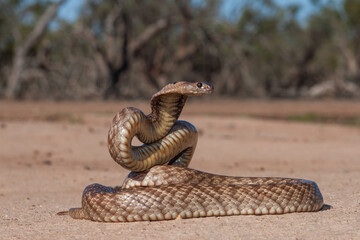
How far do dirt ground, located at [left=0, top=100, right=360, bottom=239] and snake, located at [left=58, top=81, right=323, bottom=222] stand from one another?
0.08m

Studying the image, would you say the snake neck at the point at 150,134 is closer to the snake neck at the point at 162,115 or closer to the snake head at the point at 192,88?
the snake neck at the point at 162,115

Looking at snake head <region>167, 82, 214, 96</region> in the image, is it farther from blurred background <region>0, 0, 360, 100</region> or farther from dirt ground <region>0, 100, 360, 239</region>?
blurred background <region>0, 0, 360, 100</region>

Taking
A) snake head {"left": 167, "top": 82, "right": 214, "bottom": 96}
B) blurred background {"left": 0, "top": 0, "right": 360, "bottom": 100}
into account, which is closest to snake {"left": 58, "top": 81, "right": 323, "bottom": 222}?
snake head {"left": 167, "top": 82, "right": 214, "bottom": 96}

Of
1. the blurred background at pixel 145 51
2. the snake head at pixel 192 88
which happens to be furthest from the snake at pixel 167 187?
the blurred background at pixel 145 51

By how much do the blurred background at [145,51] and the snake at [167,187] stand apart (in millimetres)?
19007

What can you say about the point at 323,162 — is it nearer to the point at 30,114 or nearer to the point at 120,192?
the point at 120,192

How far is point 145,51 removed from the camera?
30.2 metres

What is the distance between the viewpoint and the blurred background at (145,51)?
23719mm

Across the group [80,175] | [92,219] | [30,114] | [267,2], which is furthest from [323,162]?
[267,2]

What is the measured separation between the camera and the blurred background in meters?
23.7

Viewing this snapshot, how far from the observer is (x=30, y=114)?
16.3 m

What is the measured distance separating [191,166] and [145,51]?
21.8 m

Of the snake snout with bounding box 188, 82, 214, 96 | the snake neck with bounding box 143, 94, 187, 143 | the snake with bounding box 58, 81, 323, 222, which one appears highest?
the snake snout with bounding box 188, 82, 214, 96

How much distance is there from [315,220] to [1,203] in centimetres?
309
